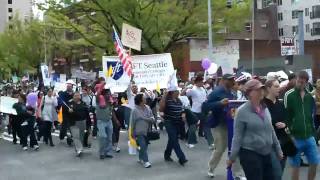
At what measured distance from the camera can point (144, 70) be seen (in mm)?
17000

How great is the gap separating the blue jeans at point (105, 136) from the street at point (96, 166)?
26cm

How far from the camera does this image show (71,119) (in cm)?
1402

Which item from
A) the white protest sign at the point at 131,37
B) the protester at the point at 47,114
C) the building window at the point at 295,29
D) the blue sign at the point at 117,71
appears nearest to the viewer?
the white protest sign at the point at 131,37

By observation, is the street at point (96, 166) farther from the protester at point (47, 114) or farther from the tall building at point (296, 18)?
the tall building at point (296, 18)

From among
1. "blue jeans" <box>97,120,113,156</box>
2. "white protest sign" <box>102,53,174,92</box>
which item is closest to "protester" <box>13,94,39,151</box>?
"white protest sign" <box>102,53,174,92</box>

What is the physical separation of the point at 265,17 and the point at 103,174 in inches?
2852

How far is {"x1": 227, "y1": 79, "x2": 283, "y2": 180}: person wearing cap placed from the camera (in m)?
6.00

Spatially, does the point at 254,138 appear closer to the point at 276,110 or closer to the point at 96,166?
the point at 276,110

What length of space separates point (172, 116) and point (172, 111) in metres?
0.11

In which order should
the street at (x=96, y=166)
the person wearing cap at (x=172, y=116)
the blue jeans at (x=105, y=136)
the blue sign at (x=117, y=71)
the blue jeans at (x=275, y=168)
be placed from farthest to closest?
the blue sign at (x=117, y=71)
the blue jeans at (x=105, y=136)
the person wearing cap at (x=172, y=116)
the street at (x=96, y=166)
the blue jeans at (x=275, y=168)

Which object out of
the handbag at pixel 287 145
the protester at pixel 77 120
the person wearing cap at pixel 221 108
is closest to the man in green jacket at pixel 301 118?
the handbag at pixel 287 145

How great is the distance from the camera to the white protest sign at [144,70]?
1680 cm

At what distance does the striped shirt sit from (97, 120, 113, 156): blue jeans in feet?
6.43

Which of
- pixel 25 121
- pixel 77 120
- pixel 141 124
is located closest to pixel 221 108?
pixel 141 124
